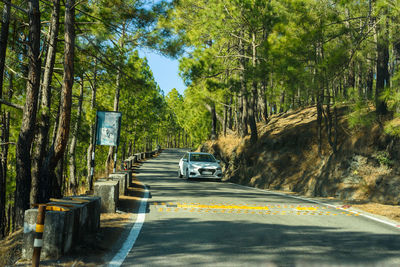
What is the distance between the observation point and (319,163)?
18234 mm

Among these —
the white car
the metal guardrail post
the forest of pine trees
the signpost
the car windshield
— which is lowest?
the metal guardrail post

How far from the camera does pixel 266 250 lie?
18.7ft

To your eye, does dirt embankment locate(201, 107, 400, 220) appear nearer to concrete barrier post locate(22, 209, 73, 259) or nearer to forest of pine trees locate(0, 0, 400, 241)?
forest of pine trees locate(0, 0, 400, 241)

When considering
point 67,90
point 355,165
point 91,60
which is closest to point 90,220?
point 67,90

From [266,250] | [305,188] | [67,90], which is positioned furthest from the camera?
[305,188]

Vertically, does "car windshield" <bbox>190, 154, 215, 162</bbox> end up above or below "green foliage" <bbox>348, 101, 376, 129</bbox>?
below

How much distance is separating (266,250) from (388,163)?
10.1 m

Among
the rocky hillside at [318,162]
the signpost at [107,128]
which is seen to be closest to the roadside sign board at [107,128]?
the signpost at [107,128]

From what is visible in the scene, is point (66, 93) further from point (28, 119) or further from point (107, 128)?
point (107, 128)

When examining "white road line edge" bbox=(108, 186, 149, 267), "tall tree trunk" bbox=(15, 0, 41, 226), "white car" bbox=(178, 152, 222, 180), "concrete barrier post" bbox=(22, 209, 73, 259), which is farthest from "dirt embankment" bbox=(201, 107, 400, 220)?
"tall tree trunk" bbox=(15, 0, 41, 226)

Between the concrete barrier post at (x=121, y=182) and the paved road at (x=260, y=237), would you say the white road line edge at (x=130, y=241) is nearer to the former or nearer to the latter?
the paved road at (x=260, y=237)

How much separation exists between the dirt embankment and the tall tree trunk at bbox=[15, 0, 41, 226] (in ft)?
33.8

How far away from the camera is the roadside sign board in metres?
15.0

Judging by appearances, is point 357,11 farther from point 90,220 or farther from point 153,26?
point 90,220
